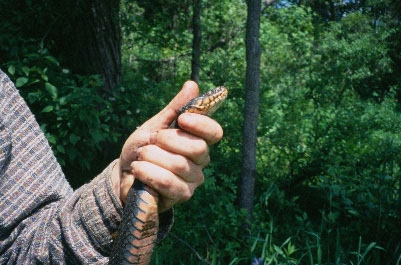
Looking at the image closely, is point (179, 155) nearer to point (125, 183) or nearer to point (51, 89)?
point (125, 183)

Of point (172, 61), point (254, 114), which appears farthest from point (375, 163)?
point (172, 61)

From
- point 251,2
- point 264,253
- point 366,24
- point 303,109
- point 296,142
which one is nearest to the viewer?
point 264,253

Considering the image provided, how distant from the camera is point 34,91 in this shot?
4.26 meters

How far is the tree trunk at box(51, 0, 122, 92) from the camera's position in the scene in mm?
5258

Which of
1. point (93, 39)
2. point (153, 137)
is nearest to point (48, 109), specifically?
point (93, 39)

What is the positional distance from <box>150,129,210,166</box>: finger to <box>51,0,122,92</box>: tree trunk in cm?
393

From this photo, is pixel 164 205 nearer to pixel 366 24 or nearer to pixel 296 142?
pixel 296 142

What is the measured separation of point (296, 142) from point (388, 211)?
2004mm

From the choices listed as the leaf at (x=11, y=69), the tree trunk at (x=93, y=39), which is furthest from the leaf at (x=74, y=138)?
the tree trunk at (x=93, y=39)

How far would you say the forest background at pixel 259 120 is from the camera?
364cm

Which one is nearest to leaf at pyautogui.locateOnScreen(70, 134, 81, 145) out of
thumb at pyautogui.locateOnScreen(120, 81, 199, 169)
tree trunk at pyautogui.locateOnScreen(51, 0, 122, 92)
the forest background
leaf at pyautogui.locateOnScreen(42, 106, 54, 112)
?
the forest background

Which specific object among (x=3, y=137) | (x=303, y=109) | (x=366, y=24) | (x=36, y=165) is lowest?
(x=303, y=109)

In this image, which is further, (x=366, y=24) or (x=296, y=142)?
(x=366, y=24)

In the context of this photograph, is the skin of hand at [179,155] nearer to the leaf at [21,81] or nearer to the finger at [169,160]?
the finger at [169,160]
